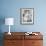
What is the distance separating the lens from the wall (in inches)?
181

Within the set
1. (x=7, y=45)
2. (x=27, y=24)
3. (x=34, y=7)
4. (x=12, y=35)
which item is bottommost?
(x=7, y=45)

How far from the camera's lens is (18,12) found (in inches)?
182

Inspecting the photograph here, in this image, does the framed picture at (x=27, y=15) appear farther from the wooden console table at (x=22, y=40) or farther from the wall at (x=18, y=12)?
the wooden console table at (x=22, y=40)

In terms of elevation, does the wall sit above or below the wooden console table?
above

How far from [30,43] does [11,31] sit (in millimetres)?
915

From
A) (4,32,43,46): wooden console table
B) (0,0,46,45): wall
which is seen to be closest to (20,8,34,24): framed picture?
(0,0,46,45): wall

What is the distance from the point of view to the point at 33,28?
15.3ft

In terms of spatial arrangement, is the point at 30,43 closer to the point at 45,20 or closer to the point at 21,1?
the point at 45,20

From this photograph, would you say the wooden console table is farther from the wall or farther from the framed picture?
the framed picture

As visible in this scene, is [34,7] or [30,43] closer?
[30,43]

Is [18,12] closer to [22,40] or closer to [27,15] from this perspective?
[27,15]

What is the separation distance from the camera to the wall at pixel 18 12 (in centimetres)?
461

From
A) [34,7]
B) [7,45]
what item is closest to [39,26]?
[34,7]

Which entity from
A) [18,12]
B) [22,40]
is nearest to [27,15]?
[18,12]
